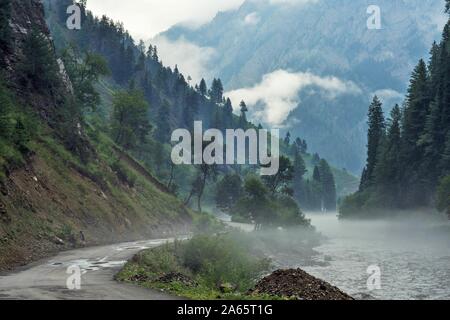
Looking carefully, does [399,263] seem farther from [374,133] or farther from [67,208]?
[374,133]

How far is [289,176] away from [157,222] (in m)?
32.7

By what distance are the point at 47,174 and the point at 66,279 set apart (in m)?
25.8

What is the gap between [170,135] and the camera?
19400 cm

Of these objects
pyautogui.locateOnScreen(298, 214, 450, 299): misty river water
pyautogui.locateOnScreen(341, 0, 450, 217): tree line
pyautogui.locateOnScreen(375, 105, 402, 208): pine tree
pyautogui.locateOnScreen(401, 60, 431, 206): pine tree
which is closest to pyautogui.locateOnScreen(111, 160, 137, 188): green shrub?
pyautogui.locateOnScreen(298, 214, 450, 299): misty river water

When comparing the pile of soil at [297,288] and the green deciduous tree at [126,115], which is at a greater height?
the green deciduous tree at [126,115]

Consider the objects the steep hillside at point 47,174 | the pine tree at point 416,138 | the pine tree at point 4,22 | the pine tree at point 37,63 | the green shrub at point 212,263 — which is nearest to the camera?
the green shrub at point 212,263

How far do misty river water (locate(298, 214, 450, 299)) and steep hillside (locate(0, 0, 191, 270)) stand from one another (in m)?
22.7

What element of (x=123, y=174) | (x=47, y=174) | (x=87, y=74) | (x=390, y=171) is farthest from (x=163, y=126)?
(x=47, y=174)

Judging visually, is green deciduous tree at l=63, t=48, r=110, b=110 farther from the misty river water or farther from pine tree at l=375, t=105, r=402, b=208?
pine tree at l=375, t=105, r=402, b=208

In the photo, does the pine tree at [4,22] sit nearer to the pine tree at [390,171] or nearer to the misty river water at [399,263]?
the misty river water at [399,263]

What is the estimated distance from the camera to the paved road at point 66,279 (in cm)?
1877

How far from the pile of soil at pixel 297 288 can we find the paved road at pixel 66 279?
5.06m

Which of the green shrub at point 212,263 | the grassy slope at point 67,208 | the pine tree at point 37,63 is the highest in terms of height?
the pine tree at point 37,63

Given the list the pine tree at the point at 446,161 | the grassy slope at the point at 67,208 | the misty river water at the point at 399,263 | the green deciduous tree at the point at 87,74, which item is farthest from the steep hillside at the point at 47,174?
the pine tree at the point at 446,161
